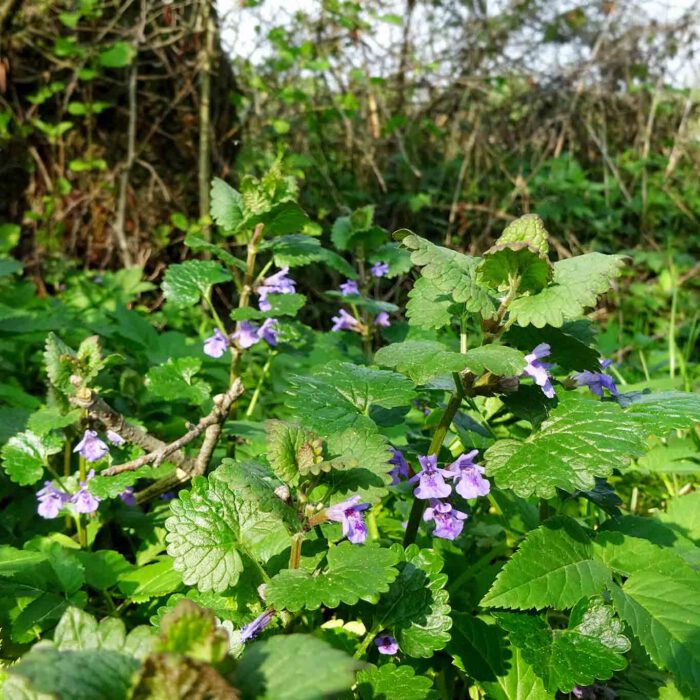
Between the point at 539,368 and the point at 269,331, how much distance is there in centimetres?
98

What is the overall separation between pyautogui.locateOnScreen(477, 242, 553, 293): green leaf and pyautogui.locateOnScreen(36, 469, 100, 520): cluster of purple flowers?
3.37ft

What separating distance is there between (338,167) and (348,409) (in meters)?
4.87

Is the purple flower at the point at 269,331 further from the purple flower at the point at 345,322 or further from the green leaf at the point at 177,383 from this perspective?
the purple flower at the point at 345,322

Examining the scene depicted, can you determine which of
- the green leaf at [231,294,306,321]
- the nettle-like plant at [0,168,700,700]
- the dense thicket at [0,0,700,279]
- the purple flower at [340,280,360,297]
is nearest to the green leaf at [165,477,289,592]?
the nettle-like plant at [0,168,700,700]

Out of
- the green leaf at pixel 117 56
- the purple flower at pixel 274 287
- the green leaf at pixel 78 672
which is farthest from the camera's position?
the green leaf at pixel 117 56

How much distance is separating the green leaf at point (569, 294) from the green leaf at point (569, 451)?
0.18 meters

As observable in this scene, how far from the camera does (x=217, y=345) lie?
1872 mm

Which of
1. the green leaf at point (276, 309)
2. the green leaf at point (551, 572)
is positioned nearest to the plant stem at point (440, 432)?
the green leaf at point (551, 572)

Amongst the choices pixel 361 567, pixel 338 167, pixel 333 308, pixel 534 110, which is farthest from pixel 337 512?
pixel 534 110

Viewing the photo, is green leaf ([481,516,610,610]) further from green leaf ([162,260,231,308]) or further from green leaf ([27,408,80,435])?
green leaf ([162,260,231,308])

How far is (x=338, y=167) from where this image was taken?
227 inches

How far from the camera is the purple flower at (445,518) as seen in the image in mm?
1226

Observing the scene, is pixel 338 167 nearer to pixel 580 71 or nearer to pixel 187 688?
pixel 580 71

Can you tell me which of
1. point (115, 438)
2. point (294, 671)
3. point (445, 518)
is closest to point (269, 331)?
point (115, 438)
